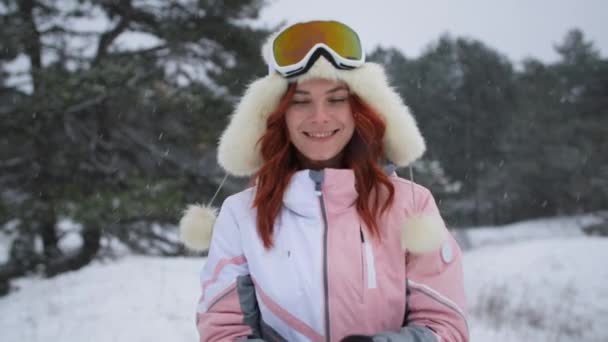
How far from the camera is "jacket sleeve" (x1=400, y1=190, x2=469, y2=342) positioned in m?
1.39

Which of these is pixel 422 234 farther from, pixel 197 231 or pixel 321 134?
pixel 197 231

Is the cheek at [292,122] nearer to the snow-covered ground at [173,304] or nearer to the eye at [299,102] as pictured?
the eye at [299,102]

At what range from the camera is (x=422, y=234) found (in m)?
1.38

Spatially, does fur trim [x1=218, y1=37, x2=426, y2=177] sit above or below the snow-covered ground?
above

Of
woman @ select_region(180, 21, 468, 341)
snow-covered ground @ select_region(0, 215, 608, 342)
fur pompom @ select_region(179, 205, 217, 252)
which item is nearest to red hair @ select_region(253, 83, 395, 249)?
woman @ select_region(180, 21, 468, 341)

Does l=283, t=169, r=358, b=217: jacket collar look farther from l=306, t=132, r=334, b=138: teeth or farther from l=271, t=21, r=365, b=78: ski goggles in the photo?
l=271, t=21, r=365, b=78: ski goggles

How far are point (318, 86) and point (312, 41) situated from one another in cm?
18

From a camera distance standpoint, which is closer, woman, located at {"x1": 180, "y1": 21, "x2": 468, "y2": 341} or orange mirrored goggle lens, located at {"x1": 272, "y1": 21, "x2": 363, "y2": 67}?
woman, located at {"x1": 180, "y1": 21, "x2": 468, "y2": 341}

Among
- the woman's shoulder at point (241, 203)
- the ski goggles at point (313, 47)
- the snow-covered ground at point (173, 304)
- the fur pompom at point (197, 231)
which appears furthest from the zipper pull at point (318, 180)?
the snow-covered ground at point (173, 304)

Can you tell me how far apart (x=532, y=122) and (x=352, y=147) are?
23.5 meters

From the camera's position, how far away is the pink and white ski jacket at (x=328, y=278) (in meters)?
1.43

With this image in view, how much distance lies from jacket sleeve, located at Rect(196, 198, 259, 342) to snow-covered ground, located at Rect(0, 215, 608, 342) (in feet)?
9.54

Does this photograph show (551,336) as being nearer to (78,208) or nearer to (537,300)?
(537,300)

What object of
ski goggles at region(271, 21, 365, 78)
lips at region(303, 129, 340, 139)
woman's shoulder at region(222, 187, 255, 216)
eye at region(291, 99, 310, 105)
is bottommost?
woman's shoulder at region(222, 187, 255, 216)
